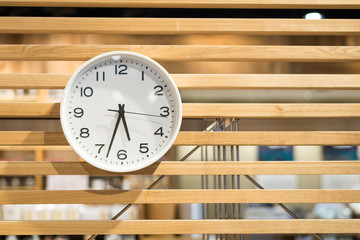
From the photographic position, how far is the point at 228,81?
2.10 meters

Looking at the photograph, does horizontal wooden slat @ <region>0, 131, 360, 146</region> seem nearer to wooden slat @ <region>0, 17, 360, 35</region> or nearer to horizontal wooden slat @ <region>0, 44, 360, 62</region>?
horizontal wooden slat @ <region>0, 44, 360, 62</region>

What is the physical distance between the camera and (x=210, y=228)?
201 cm

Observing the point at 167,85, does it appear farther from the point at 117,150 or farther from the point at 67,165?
the point at 67,165

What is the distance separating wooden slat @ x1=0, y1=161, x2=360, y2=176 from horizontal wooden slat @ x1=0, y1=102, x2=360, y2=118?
8.7 inches

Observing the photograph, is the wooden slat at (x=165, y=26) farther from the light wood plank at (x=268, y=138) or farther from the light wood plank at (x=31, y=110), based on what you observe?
the light wood plank at (x=268, y=138)

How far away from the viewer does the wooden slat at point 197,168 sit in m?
2.01

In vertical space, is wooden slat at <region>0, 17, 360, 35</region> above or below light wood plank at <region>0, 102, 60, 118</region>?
above

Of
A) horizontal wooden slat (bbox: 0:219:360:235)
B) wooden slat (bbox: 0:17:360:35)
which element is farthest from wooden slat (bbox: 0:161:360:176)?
wooden slat (bbox: 0:17:360:35)

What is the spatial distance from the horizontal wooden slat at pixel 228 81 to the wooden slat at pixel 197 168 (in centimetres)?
36

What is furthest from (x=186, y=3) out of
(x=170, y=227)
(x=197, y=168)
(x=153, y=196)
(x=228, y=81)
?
(x=170, y=227)

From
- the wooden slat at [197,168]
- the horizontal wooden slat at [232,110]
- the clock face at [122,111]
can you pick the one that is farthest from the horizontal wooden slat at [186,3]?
the wooden slat at [197,168]

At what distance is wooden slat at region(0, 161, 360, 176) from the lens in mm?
2012

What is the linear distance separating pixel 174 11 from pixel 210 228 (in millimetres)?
2351

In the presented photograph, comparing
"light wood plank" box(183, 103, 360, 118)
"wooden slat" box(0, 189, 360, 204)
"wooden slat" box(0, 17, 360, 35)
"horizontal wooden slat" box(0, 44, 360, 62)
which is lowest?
"wooden slat" box(0, 189, 360, 204)
